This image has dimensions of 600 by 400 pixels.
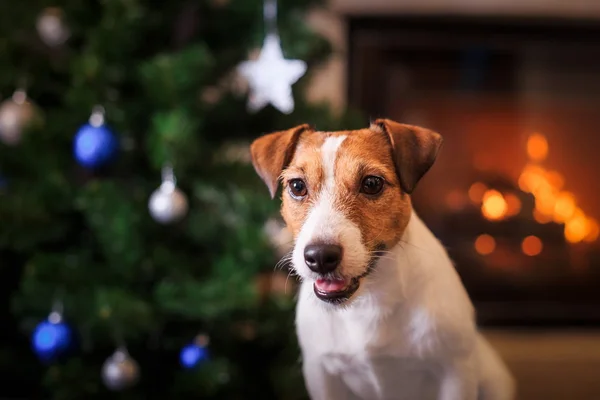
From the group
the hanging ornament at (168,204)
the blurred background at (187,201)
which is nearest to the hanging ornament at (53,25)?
the blurred background at (187,201)

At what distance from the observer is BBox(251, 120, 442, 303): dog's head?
1.48 feet

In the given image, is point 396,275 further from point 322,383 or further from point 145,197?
point 145,197

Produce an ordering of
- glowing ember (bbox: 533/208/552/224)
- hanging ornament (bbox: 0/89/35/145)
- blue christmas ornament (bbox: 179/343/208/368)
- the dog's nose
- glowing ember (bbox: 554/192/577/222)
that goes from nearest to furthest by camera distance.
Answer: the dog's nose
blue christmas ornament (bbox: 179/343/208/368)
hanging ornament (bbox: 0/89/35/145)
glowing ember (bbox: 533/208/552/224)
glowing ember (bbox: 554/192/577/222)

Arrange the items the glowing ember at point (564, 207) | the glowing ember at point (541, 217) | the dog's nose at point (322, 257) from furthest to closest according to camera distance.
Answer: the glowing ember at point (564, 207) → the glowing ember at point (541, 217) → the dog's nose at point (322, 257)

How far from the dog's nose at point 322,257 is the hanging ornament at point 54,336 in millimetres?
631

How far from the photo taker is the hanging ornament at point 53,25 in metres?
1.00

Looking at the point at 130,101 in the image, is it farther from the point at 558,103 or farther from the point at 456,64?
the point at 558,103

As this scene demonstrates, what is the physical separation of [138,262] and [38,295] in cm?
18

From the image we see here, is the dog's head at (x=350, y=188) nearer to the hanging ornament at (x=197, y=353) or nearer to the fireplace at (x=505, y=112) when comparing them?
the hanging ornament at (x=197, y=353)

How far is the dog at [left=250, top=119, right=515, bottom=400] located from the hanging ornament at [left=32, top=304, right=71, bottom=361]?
0.56 meters

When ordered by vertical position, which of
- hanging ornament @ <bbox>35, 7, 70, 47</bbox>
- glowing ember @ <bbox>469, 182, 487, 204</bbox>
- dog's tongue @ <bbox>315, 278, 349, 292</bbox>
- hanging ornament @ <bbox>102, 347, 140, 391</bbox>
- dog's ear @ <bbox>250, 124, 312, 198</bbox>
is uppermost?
hanging ornament @ <bbox>35, 7, 70, 47</bbox>

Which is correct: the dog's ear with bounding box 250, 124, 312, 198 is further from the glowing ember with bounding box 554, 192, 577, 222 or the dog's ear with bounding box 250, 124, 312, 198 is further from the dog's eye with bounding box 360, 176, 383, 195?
the glowing ember with bounding box 554, 192, 577, 222

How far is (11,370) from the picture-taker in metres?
1.14

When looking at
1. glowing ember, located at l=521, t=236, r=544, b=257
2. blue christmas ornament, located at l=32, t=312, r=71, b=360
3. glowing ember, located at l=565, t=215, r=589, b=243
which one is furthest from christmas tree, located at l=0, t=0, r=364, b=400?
glowing ember, located at l=565, t=215, r=589, b=243
